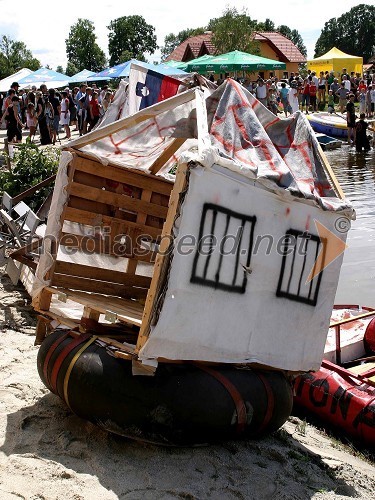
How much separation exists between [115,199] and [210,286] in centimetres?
211

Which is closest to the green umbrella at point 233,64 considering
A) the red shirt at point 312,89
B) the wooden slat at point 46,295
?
the red shirt at point 312,89

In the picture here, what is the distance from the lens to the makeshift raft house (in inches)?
200

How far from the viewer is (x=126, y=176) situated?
23.0 ft

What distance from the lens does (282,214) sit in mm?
5566

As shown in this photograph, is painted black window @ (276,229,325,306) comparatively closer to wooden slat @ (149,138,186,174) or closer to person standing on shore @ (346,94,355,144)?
wooden slat @ (149,138,186,174)

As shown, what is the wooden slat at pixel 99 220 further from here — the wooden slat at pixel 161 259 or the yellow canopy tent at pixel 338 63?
the yellow canopy tent at pixel 338 63

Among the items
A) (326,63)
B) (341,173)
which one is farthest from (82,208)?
(326,63)

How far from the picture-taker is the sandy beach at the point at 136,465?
4730 millimetres

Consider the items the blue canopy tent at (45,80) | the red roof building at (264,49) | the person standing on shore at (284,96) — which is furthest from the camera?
the red roof building at (264,49)

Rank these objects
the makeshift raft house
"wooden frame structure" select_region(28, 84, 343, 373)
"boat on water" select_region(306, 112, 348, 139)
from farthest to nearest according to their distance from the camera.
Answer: "boat on water" select_region(306, 112, 348, 139), "wooden frame structure" select_region(28, 84, 343, 373), the makeshift raft house

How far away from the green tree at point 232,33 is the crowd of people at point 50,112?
3318 cm

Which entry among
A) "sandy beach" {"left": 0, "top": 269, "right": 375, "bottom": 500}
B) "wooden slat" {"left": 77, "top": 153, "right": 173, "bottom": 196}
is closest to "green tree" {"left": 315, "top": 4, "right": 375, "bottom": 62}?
"wooden slat" {"left": 77, "top": 153, "right": 173, "bottom": 196}

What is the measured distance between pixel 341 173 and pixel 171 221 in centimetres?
1946

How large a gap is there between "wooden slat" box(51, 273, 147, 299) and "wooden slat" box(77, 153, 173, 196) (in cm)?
98
